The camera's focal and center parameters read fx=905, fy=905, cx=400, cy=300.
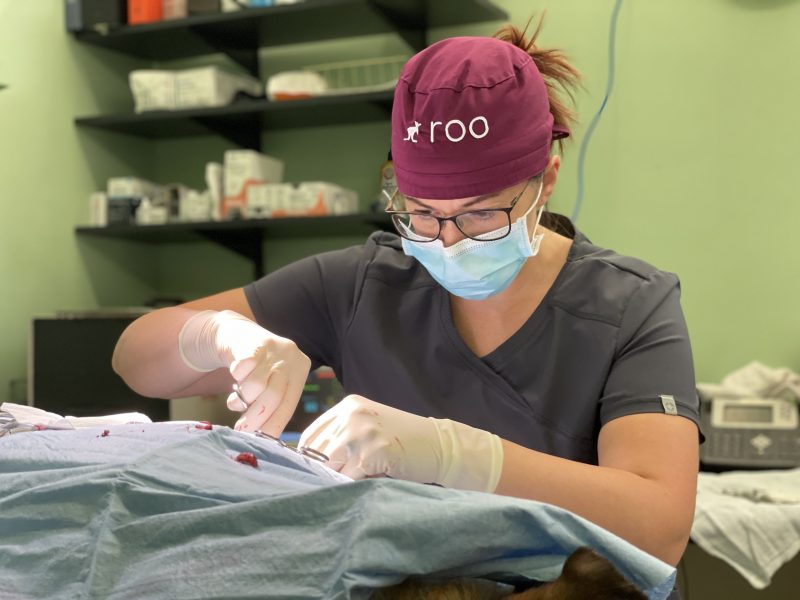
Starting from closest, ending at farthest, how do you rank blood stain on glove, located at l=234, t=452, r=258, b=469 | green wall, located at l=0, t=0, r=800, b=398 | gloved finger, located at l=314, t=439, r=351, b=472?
blood stain on glove, located at l=234, t=452, r=258, b=469 → gloved finger, located at l=314, t=439, r=351, b=472 → green wall, located at l=0, t=0, r=800, b=398

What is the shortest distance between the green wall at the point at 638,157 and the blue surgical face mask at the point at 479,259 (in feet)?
3.71

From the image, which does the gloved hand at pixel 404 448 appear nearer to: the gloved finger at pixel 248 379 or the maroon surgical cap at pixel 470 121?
the gloved finger at pixel 248 379

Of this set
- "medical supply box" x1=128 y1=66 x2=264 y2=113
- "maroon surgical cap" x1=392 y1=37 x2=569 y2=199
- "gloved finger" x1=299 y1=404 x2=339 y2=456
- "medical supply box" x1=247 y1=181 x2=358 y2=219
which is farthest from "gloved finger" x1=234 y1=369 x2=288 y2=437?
"medical supply box" x1=128 y1=66 x2=264 y2=113

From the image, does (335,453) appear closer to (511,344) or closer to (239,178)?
(511,344)

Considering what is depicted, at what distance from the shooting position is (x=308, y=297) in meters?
1.37

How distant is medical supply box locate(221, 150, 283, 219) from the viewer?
2699 millimetres

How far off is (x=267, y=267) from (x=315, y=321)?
1.64m

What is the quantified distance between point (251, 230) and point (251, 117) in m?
0.35

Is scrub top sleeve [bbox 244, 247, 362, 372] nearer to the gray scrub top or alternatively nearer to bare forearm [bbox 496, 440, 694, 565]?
the gray scrub top

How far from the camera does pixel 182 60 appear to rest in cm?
310

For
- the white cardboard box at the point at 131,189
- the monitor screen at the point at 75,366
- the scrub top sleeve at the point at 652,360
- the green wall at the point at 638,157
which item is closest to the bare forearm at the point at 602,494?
the scrub top sleeve at the point at 652,360

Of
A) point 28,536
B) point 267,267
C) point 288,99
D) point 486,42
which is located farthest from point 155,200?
point 28,536

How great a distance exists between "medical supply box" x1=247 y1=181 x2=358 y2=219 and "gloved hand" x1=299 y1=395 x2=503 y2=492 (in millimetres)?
1712

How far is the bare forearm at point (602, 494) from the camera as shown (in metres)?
0.95
